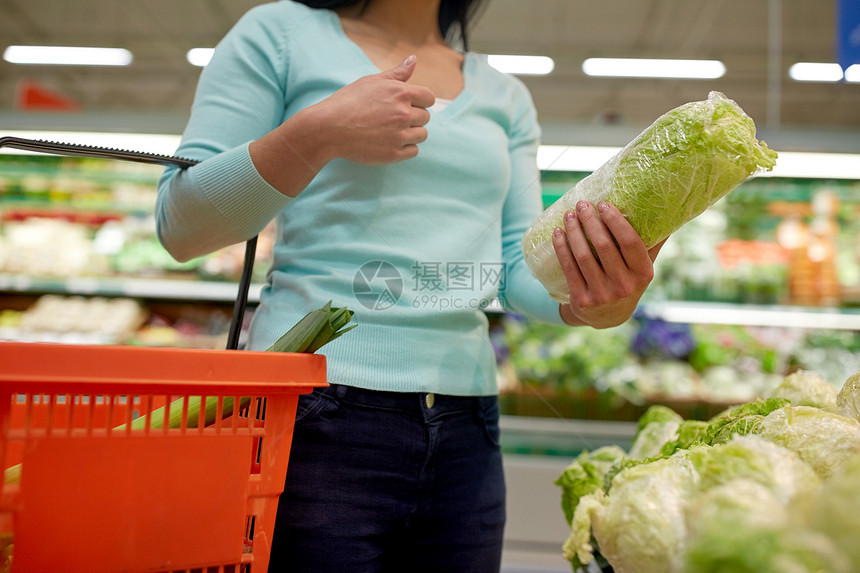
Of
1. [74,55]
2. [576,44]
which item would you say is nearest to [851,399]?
[74,55]

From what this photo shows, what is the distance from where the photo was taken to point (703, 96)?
97cm

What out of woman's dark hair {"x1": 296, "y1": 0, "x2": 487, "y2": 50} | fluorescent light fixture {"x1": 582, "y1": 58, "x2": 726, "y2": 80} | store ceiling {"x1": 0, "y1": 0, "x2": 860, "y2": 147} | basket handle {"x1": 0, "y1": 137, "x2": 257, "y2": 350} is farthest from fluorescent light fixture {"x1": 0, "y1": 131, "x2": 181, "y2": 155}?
store ceiling {"x1": 0, "y1": 0, "x2": 860, "y2": 147}

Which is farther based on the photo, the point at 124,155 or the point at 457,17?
the point at 457,17

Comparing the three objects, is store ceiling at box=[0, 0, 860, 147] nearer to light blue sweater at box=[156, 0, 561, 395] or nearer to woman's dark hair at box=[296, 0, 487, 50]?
woman's dark hair at box=[296, 0, 487, 50]

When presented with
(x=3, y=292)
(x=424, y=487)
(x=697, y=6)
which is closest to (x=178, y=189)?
(x=424, y=487)

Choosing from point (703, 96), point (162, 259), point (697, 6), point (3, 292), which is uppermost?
point (697, 6)

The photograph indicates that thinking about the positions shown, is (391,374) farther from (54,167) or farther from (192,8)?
(192,8)

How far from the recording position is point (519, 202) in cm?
130

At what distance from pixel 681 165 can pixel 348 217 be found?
1.67 ft

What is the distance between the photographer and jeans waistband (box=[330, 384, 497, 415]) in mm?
949

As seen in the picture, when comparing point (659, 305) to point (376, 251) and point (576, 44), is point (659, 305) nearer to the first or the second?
point (376, 251)

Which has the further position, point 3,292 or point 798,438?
point 3,292

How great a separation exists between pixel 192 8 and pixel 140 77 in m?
2.90

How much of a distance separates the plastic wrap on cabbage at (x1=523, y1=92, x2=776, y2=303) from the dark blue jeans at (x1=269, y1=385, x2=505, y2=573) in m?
0.43
